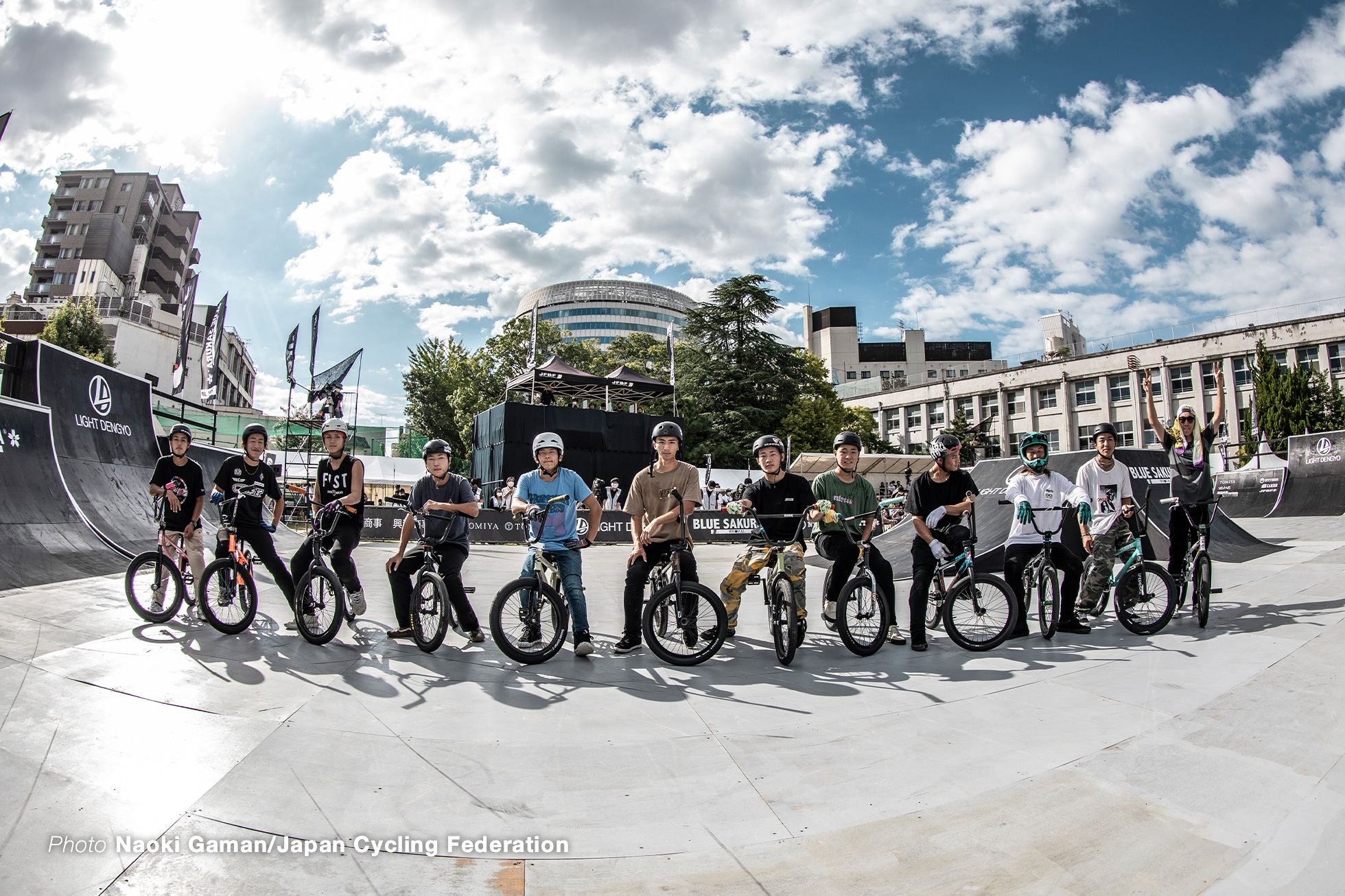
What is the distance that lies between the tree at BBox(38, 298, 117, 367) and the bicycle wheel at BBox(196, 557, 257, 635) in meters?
43.5

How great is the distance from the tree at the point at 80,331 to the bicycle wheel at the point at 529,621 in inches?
1802

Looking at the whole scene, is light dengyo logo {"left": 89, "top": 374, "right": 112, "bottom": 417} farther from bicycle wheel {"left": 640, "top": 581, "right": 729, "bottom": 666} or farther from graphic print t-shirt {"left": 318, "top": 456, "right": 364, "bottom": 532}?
bicycle wheel {"left": 640, "top": 581, "right": 729, "bottom": 666}

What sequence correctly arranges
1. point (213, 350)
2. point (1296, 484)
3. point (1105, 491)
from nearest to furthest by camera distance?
point (1105, 491) < point (1296, 484) < point (213, 350)

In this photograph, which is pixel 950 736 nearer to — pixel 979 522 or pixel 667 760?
pixel 667 760

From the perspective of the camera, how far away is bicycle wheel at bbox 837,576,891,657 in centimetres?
506

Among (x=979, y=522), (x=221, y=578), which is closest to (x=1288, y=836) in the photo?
(x=221, y=578)

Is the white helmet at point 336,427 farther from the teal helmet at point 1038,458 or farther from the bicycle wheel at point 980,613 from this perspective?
the teal helmet at point 1038,458

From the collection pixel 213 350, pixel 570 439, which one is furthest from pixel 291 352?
pixel 570 439

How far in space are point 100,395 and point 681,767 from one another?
12243 mm

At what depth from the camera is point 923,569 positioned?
5445mm

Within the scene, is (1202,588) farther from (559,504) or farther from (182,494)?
(182,494)

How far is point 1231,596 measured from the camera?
6844 mm

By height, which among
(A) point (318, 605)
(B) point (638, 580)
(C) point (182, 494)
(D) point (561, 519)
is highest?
(C) point (182, 494)

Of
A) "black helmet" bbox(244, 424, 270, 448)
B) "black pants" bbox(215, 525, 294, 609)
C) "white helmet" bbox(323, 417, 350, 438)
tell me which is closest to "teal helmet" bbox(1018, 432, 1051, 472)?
"white helmet" bbox(323, 417, 350, 438)
